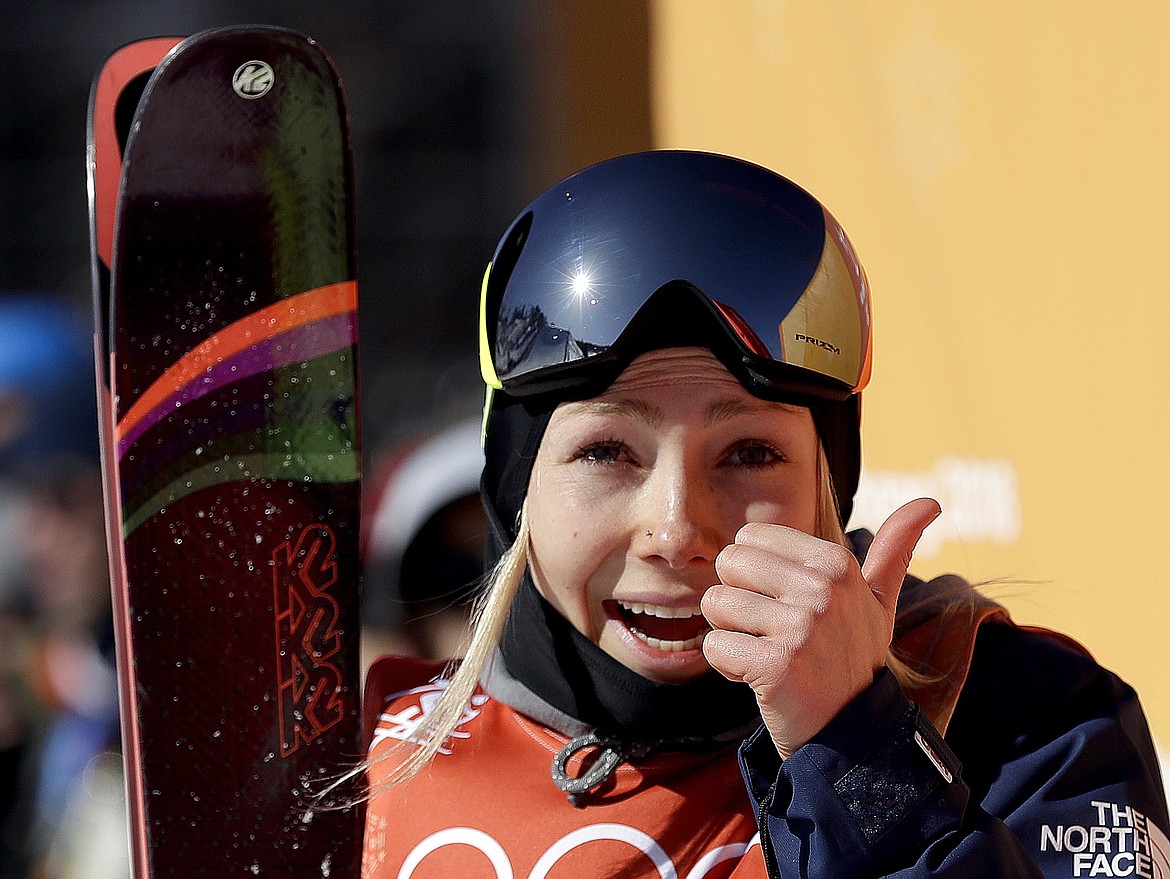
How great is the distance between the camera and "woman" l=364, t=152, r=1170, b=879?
1661 mm

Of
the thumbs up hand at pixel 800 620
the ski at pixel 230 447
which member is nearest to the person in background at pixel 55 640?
the ski at pixel 230 447

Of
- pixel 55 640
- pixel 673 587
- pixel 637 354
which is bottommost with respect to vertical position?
pixel 55 640

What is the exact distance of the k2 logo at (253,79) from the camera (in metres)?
2.12

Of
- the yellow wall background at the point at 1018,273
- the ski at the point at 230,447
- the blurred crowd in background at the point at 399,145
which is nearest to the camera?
the ski at the point at 230,447

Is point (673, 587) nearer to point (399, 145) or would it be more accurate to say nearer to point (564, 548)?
point (564, 548)

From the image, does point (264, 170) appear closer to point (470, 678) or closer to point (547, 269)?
point (547, 269)

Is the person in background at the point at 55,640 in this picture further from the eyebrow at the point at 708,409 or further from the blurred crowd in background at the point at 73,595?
the eyebrow at the point at 708,409

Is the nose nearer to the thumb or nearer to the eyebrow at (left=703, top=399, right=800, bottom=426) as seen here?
the eyebrow at (left=703, top=399, right=800, bottom=426)

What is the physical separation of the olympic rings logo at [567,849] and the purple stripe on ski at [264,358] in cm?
69

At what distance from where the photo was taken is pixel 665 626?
180 cm

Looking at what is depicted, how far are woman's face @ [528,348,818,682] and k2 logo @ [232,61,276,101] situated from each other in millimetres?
682

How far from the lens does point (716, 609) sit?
4.86 ft

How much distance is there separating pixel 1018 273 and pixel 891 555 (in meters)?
1.30

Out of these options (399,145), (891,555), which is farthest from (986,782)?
(399,145)
